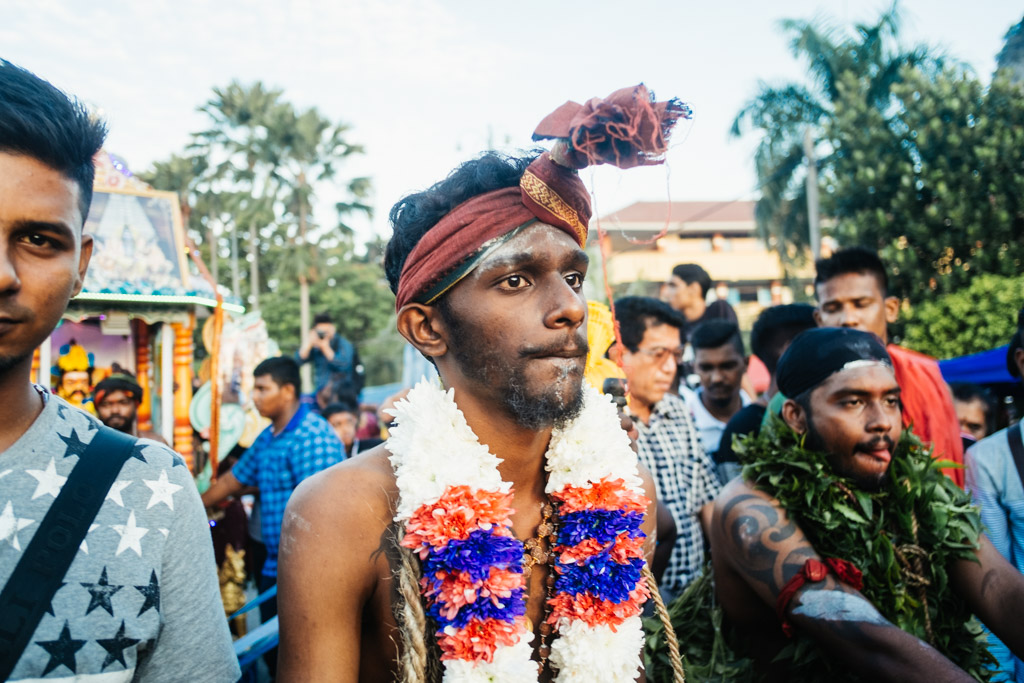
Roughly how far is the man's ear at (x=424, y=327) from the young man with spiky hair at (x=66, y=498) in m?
0.80

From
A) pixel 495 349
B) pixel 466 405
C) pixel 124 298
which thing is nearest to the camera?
pixel 495 349

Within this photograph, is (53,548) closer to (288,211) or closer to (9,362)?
(9,362)

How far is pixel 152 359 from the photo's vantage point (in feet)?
26.4

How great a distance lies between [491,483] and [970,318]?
12.9 metres

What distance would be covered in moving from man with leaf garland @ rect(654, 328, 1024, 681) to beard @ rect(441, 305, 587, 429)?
132cm

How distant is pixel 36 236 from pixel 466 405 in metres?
1.19

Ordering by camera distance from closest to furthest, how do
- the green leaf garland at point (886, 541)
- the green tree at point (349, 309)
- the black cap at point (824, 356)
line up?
the green leaf garland at point (886, 541) → the black cap at point (824, 356) → the green tree at point (349, 309)

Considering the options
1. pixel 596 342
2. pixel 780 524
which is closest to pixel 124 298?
pixel 596 342

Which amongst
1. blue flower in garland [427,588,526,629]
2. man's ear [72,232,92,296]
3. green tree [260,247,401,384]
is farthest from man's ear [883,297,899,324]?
green tree [260,247,401,384]

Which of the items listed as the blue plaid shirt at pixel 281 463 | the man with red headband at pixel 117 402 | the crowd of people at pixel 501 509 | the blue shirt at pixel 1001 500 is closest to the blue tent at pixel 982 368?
the crowd of people at pixel 501 509

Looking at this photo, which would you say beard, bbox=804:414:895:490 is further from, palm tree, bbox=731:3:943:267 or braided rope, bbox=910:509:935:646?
palm tree, bbox=731:3:943:267

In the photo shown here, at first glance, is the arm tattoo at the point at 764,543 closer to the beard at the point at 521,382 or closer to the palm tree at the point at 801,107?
the beard at the point at 521,382

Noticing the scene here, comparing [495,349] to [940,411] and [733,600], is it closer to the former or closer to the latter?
[733,600]

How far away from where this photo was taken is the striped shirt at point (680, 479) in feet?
13.9
